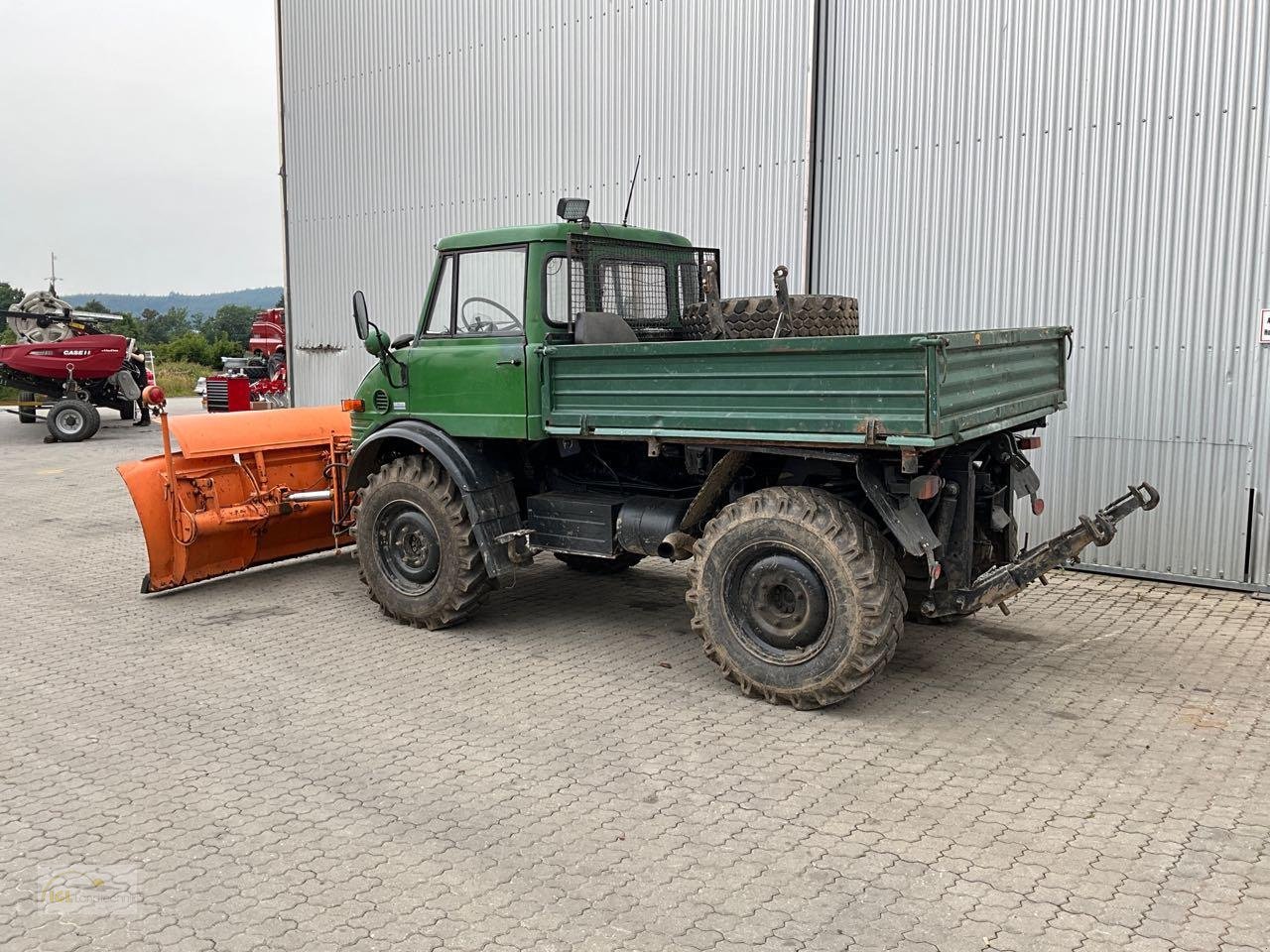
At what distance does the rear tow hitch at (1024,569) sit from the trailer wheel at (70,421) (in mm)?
18272

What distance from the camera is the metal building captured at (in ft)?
25.1

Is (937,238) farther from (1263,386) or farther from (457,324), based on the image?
(457,324)

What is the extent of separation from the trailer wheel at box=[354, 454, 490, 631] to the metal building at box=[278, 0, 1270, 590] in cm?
454

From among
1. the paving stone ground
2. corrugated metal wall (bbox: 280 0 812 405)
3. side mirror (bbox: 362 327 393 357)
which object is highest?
corrugated metal wall (bbox: 280 0 812 405)

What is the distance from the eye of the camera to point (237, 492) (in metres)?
7.98

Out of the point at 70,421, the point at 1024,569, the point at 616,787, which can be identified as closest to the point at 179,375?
the point at 70,421

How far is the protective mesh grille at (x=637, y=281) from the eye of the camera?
646 centimetres

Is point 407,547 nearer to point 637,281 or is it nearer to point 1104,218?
point 637,281

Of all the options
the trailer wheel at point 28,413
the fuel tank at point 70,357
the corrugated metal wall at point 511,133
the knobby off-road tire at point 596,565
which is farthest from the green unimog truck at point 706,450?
the trailer wheel at point 28,413

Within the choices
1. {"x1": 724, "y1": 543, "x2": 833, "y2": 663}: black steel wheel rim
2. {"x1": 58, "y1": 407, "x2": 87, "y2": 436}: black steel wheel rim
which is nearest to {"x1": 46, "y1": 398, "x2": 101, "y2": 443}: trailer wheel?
{"x1": 58, "y1": 407, "x2": 87, "y2": 436}: black steel wheel rim

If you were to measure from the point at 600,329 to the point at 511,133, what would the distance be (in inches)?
260

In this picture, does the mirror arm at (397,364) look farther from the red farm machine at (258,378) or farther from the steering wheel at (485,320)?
the red farm machine at (258,378)

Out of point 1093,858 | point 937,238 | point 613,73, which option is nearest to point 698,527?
point 1093,858

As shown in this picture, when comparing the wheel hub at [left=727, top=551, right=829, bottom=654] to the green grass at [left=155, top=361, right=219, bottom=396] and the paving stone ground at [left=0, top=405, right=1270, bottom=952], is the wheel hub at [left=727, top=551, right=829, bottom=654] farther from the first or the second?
the green grass at [left=155, top=361, right=219, bottom=396]
